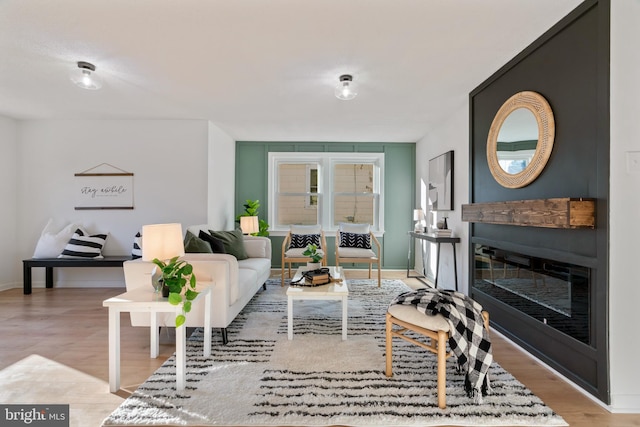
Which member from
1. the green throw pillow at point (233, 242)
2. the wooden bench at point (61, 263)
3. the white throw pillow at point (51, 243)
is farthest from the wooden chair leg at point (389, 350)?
the white throw pillow at point (51, 243)

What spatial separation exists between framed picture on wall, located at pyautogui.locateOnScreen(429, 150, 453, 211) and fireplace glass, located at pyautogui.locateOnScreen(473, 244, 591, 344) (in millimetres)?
1137

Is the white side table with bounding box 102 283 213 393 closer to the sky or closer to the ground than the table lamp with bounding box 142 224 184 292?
closer to the ground

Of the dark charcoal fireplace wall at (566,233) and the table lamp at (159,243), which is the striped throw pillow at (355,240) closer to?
the dark charcoal fireplace wall at (566,233)

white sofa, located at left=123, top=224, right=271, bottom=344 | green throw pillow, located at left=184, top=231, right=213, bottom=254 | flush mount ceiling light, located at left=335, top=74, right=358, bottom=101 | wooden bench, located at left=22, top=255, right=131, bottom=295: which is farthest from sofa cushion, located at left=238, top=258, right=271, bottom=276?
flush mount ceiling light, located at left=335, top=74, right=358, bottom=101

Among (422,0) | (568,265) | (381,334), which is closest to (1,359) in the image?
(381,334)

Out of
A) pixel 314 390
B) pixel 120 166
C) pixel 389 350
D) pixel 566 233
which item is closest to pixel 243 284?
pixel 314 390

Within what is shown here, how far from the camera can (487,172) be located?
10.0ft

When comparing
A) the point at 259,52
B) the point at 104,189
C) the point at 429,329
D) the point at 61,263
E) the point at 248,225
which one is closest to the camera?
the point at 429,329

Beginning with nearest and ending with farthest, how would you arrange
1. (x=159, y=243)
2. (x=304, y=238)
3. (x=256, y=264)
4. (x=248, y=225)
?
(x=159, y=243) → (x=256, y=264) → (x=248, y=225) → (x=304, y=238)

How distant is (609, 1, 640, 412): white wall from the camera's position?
5.50 ft

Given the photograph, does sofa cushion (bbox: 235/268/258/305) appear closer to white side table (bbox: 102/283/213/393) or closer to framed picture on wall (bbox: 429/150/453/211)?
white side table (bbox: 102/283/213/393)

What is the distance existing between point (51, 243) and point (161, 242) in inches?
127

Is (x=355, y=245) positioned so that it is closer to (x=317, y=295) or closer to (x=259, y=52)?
(x=317, y=295)

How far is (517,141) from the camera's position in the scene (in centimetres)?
255
